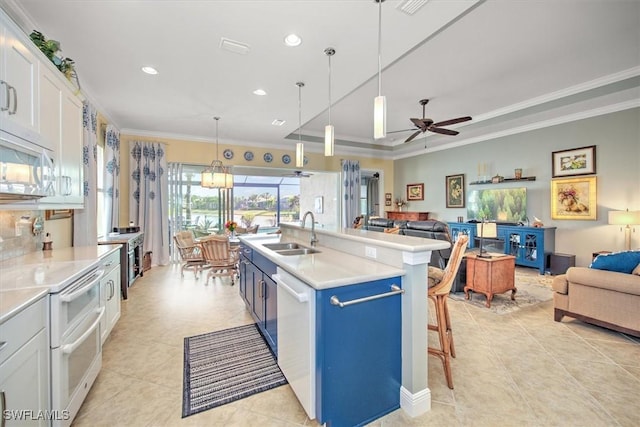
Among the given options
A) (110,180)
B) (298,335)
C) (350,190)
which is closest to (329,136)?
(298,335)

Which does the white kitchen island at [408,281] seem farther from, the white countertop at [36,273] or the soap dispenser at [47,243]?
the soap dispenser at [47,243]

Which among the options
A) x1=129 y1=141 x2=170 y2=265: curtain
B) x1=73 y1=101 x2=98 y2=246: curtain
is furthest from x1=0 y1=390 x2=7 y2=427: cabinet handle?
x1=129 y1=141 x2=170 y2=265: curtain

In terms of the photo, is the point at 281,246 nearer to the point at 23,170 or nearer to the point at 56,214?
the point at 23,170

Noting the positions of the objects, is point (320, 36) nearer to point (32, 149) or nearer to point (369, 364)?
point (32, 149)

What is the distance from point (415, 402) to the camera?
1741 millimetres

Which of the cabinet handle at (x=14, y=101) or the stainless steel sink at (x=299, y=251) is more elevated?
the cabinet handle at (x=14, y=101)

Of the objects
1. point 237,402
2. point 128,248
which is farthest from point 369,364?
point 128,248

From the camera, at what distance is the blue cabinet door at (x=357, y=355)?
1.53 m

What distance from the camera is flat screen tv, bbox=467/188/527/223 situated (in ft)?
18.8

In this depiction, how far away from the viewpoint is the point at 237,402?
189 cm

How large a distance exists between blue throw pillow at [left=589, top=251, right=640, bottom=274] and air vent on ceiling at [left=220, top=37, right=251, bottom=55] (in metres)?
4.25

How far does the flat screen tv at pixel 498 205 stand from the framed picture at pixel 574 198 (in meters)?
0.52

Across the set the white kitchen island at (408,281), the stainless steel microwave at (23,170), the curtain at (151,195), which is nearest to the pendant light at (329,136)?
the white kitchen island at (408,281)

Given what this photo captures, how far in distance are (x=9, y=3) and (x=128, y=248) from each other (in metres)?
3.00
